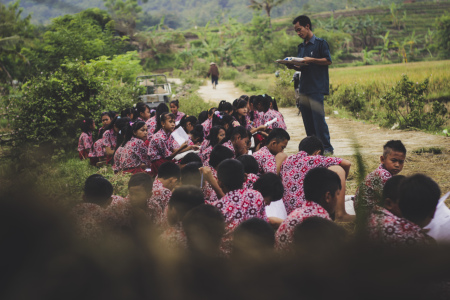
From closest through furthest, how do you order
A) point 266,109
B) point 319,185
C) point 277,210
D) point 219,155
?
point 319,185
point 277,210
point 219,155
point 266,109

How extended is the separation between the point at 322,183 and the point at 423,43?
42054 mm

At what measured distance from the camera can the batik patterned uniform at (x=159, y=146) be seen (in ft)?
18.5

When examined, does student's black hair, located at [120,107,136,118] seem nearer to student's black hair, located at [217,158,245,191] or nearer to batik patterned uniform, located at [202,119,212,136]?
batik patterned uniform, located at [202,119,212,136]

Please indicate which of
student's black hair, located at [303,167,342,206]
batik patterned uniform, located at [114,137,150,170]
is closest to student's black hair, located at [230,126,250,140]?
batik patterned uniform, located at [114,137,150,170]

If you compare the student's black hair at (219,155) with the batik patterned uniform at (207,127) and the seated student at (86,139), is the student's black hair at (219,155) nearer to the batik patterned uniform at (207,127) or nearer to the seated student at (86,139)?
the batik patterned uniform at (207,127)

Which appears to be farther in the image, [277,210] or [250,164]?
[250,164]

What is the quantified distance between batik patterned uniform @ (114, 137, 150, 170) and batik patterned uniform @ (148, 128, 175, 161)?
0.10 meters

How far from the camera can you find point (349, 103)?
12000 mm

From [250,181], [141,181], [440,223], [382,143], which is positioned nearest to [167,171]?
[141,181]

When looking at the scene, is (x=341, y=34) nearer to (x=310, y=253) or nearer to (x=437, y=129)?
(x=437, y=129)

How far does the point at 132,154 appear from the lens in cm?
561

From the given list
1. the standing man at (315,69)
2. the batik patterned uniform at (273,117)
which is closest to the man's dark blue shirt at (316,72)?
the standing man at (315,69)

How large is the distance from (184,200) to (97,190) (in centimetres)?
114

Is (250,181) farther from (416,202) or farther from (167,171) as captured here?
(416,202)
